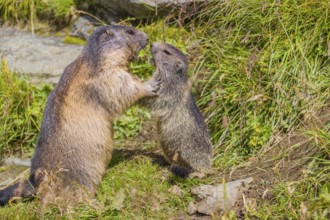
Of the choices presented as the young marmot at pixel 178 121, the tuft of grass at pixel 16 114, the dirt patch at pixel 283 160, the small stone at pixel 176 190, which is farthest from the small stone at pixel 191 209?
the tuft of grass at pixel 16 114

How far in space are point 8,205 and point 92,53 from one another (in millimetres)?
1910

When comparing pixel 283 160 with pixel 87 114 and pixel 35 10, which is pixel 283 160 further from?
pixel 35 10

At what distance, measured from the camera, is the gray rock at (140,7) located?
8867 mm

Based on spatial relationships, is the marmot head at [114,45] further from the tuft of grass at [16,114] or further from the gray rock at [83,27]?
the gray rock at [83,27]

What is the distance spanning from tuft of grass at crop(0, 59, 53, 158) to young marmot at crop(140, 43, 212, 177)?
2.02 meters

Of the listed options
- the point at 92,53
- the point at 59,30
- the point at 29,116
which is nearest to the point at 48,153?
the point at 92,53

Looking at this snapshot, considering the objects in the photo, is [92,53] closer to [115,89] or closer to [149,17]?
[115,89]

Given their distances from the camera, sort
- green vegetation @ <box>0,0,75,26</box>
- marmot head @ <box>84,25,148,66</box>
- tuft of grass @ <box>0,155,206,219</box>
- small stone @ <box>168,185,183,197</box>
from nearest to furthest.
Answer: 1. tuft of grass @ <box>0,155,206,219</box>
2. small stone @ <box>168,185,183,197</box>
3. marmot head @ <box>84,25,148,66</box>
4. green vegetation @ <box>0,0,75,26</box>

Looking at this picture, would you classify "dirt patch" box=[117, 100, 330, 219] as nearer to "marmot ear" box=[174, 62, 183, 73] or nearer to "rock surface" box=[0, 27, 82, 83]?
"marmot ear" box=[174, 62, 183, 73]

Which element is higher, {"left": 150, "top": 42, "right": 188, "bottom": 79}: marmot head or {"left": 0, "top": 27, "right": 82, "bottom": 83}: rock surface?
{"left": 150, "top": 42, "right": 188, "bottom": 79}: marmot head

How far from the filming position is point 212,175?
7.07m

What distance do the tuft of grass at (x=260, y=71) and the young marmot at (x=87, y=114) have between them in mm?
1016

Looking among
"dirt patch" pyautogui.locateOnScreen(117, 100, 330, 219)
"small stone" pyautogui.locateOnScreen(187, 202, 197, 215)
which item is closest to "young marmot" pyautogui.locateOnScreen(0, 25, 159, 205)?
"small stone" pyautogui.locateOnScreen(187, 202, 197, 215)

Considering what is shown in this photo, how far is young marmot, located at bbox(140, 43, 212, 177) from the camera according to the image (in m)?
7.12
